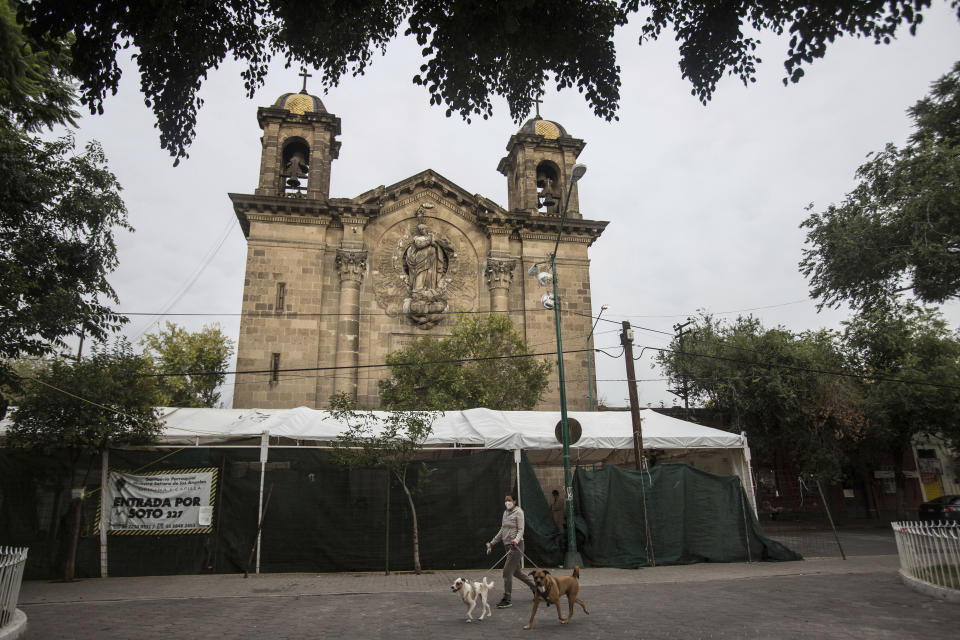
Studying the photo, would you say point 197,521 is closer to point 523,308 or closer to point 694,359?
point 523,308

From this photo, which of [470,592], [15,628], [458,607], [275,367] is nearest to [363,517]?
[458,607]

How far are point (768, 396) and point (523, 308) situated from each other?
39.0 ft

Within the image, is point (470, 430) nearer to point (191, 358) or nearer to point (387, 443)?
point (387, 443)

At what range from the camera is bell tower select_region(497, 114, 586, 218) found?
27.9 meters

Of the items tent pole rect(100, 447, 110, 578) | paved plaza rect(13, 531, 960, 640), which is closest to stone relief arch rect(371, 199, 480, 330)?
tent pole rect(100, 447, 110, 578)

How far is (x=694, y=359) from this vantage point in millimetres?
29969

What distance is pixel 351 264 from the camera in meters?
24.4

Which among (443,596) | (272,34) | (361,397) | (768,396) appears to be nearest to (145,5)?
(272,34)

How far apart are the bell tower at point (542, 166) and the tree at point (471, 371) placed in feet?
26.5

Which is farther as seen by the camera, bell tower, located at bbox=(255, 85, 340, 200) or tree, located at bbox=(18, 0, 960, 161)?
bell tower, located at bbox=(255, 85, 340, 200)

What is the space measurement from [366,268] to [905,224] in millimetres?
18906

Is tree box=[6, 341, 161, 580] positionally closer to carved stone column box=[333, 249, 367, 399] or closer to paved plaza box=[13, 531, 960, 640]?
paved plaza box=[13, 531, 960, 640]

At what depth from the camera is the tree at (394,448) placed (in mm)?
12781

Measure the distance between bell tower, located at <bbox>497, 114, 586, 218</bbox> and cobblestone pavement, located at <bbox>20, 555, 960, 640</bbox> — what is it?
1892 centimetres
